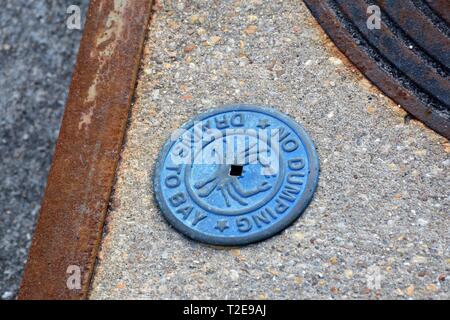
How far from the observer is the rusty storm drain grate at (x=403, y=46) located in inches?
84.1

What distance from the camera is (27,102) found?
3000mm

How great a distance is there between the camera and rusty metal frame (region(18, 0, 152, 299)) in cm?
206

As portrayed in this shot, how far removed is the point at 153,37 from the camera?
7.78 feet

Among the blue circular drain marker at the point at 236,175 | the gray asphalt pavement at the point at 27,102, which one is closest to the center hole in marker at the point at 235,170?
the blue circular drain marker at the point at 236,175

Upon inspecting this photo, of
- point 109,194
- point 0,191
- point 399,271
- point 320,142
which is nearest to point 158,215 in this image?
point 109,194

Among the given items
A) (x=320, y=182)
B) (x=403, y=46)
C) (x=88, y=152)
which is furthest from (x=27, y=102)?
(x=403, y=46)

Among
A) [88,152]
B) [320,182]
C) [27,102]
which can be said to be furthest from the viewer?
[27,102]

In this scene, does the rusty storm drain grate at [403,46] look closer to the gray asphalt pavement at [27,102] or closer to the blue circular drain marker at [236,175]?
the blue circular drain marker at [236,175]

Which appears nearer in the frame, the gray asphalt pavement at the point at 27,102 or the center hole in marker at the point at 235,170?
the center hole in marker at the point at 235,170

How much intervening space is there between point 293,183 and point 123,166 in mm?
586

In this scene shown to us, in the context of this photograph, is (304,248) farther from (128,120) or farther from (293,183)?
(128,120)

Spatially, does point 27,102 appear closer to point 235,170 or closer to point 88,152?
point 88,152

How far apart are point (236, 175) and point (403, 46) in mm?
741

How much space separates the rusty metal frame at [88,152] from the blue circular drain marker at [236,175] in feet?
0.72
